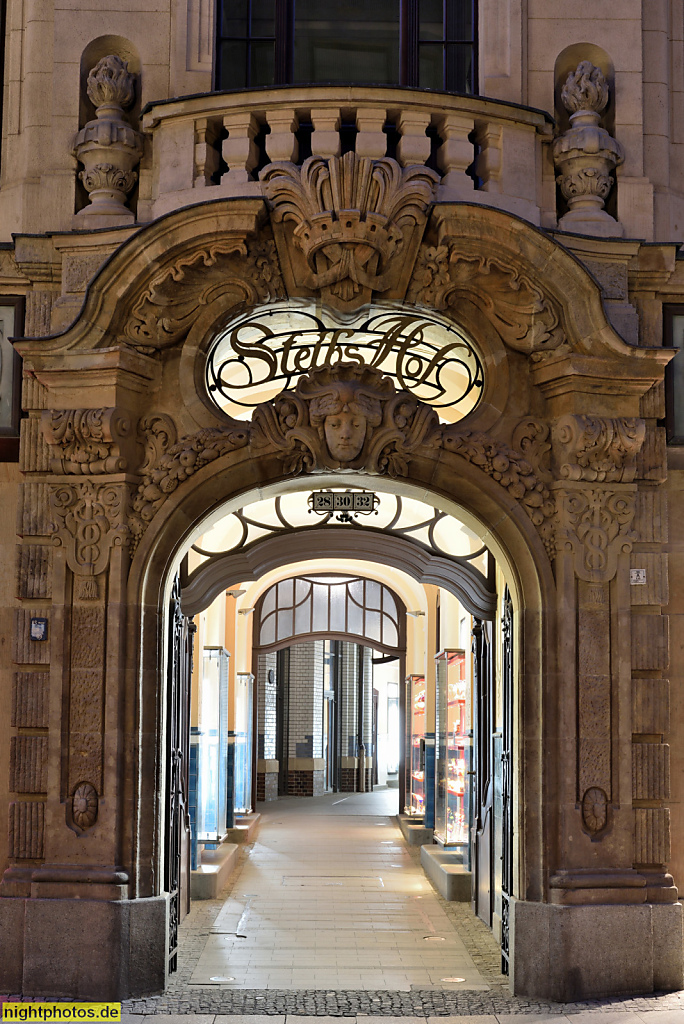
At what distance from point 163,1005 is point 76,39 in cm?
676

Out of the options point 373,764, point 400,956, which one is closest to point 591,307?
point 400,956

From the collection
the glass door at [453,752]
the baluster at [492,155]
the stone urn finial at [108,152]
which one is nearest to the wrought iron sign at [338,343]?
the baluster at [492,155]

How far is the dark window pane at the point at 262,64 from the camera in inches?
360

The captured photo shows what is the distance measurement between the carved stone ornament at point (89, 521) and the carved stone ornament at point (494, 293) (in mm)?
2535

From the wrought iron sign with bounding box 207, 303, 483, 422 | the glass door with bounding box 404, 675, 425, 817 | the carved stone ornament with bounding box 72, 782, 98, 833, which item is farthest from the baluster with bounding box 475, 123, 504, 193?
the glass door with bounding box 404, 675, 425, 817

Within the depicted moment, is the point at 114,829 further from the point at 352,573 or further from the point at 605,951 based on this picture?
the point at 352,573

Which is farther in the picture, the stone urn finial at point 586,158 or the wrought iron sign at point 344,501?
the wrought iron sign at point 344,501

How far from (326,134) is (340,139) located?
0.15 meters

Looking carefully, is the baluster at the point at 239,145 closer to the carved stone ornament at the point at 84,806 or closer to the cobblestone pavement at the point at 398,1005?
the carved stone ornament at the point at 84,806

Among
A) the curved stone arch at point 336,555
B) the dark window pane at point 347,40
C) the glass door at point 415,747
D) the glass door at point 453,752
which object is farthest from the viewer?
the glass door at point 415,747

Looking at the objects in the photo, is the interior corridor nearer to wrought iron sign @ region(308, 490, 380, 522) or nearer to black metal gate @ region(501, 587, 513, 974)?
black metal gate @ region(501, 587, 513, 974)

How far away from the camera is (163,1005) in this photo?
7.51 meters

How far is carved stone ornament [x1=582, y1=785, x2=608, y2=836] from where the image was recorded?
795cm

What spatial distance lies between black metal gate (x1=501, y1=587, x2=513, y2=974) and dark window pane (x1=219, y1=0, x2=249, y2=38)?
477cm
